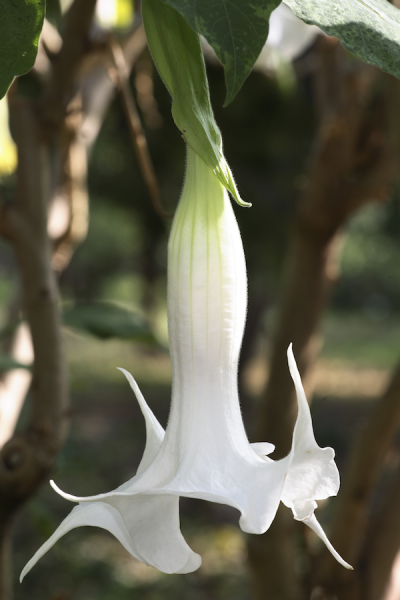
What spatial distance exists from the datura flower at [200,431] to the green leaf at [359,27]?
9 cm

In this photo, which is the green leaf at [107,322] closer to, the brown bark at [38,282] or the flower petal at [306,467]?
the brown bark at [38,282]

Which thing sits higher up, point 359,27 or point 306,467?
point 359,27

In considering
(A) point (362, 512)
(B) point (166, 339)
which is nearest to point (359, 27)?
(A) point (362, 512)

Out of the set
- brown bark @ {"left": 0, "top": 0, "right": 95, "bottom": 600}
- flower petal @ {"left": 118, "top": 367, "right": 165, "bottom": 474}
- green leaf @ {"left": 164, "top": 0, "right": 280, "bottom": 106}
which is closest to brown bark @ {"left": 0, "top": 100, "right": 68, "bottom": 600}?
brown bark @ {"left": 0, "top": 0, "right": 95, "bottom": 600}

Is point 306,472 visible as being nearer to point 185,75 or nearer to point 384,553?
point 185,75

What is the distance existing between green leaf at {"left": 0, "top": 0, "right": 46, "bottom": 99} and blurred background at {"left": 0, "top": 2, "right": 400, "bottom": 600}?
0.54 metres

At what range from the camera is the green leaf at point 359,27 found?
0.29 m

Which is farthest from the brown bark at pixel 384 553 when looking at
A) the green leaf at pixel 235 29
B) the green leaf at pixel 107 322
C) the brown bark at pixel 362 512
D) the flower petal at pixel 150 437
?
the green leaf at pixel 235 29

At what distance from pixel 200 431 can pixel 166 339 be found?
4492 millimetres

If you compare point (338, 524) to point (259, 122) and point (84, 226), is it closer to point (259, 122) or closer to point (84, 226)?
point (84, 226)

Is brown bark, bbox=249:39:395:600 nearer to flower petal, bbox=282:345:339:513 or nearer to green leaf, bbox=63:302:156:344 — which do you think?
green leaf, bbox=63:302:156:344

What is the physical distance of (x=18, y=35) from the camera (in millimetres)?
324

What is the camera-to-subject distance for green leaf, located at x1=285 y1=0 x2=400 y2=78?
29 cm

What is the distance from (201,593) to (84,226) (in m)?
1.54
